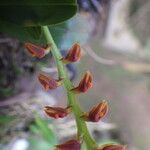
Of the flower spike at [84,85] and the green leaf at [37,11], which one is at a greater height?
the green leaf at [37,11]

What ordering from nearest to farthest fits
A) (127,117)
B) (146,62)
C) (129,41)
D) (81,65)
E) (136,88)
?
(81,65) < (127,117) < (136,88) < (146,62) < (129,41)

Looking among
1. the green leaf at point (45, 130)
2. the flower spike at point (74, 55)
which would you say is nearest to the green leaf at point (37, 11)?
the flower spike at point (74, 55)

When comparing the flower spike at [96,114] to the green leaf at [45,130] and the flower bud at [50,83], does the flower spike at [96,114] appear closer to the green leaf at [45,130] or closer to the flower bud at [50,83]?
the flower bud at [50,83]

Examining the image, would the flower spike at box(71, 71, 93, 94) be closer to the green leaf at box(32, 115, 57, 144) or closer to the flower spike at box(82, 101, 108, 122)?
the flower spike at box(82, 101, 108, 122)

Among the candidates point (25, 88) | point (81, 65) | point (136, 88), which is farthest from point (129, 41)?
point (25, 88)

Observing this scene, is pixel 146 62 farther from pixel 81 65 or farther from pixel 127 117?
pixel 81 65

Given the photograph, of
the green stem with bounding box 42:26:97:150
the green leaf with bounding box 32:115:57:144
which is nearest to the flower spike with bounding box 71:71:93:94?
the green stem with bounding box 42:26:97:150

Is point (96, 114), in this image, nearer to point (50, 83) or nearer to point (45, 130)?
point (50, 83)

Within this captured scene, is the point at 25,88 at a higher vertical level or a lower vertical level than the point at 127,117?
lower
